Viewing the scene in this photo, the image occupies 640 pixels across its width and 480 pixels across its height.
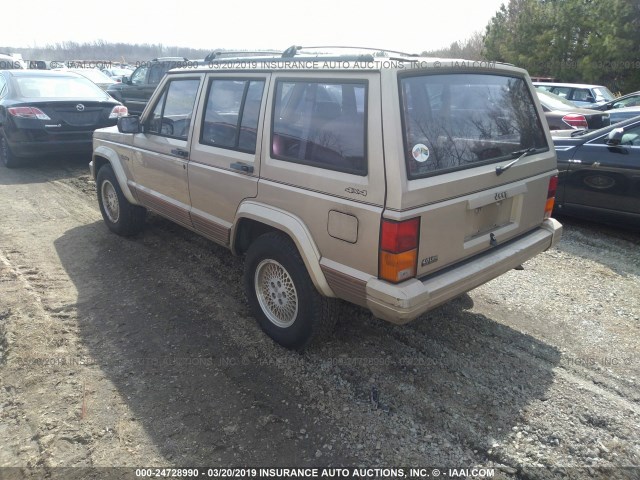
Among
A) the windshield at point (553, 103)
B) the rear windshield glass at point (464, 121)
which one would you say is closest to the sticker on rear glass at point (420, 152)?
the rear windshield glass at point (464, 121)

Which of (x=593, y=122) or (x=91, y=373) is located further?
(x=593, y=122)

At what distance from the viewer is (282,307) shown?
11.5 feet

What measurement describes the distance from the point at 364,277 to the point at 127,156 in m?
3.39

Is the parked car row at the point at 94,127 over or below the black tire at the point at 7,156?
over

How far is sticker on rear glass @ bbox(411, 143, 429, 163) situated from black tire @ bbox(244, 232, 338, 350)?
103 centimetres

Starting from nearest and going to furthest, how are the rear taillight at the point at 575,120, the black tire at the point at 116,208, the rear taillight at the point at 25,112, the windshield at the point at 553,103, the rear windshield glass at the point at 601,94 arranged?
the black tire at the point at 116,208, the rear taillight at the point at 25,112, the rear taillight at the point at 575,120, the windshield at the point at 553,103, the rear windshield glass at the point at 601,94

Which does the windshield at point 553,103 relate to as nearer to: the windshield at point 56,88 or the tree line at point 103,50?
the windshield at point 56,88

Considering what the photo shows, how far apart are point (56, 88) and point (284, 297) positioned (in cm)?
753

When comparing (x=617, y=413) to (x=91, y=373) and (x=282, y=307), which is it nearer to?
(x=282, y=307)

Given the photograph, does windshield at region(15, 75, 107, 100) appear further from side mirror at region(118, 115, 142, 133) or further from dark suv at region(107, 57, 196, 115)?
side mirror at region(118, 115, 142, 133)

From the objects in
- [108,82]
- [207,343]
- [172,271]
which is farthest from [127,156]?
[108,82]

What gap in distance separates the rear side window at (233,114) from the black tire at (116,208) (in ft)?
6.25

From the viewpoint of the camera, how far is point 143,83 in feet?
44.9

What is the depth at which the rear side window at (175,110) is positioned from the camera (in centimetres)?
418
